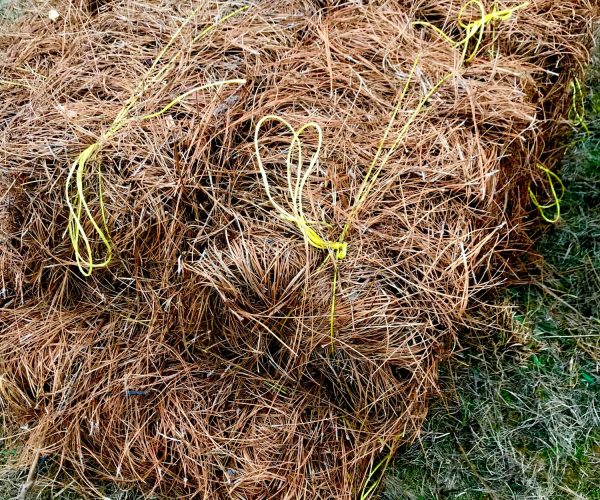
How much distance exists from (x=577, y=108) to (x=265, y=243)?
126 cm

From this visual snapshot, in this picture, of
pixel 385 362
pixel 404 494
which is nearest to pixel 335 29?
pixel 385 362

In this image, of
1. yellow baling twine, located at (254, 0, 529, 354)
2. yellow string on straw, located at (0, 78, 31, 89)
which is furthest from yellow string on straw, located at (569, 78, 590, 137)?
yellow string on straw, located at (0, 78, 31, 89)

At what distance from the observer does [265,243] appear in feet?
5.89

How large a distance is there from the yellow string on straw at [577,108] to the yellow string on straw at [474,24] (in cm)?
33

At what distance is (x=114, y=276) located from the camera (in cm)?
193

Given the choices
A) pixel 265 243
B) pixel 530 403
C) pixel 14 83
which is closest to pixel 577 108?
pixel 530 403

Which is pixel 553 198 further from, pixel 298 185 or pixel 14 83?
pixel 14 83

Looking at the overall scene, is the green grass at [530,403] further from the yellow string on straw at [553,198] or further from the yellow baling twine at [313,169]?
the yellow baling twine at [313,169]

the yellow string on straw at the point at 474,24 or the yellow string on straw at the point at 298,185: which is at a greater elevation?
the yellow string on straw at the point at 474,24

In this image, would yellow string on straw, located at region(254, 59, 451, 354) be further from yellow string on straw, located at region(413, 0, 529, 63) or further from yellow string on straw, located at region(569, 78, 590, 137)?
yellow string on straw, located at region(569, 78, 590, 137)

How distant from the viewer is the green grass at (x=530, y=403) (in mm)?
1994

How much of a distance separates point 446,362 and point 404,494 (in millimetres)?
446

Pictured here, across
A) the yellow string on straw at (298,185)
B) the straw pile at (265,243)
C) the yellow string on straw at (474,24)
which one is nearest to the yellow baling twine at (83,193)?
the straw pile at (265,243)

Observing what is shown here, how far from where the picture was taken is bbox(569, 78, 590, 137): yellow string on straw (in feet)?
7.00
